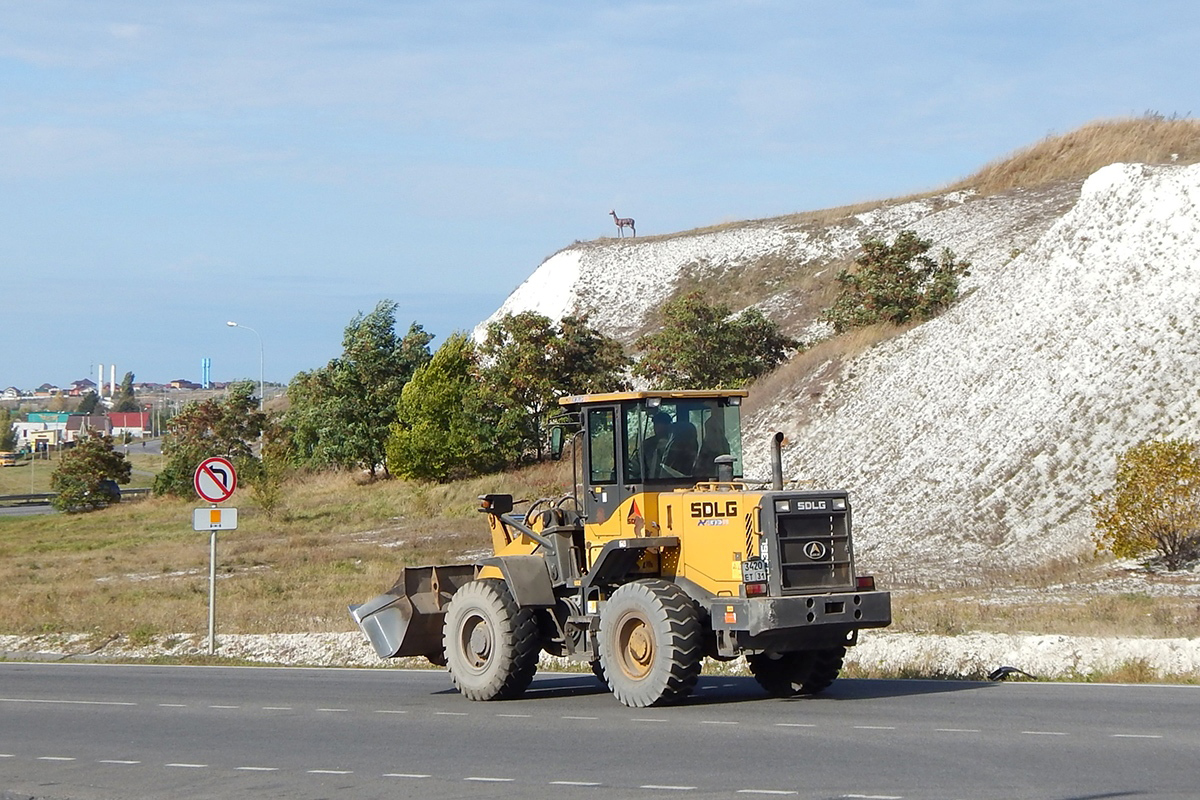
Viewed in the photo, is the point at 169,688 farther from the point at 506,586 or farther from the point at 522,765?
the point at 522,765

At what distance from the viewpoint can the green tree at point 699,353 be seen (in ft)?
201

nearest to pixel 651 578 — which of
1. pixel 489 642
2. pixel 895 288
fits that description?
pixel 489 642

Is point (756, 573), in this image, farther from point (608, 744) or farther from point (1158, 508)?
point (1158, 508)

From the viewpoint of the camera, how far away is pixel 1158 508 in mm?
29891

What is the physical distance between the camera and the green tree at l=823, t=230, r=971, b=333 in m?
56.9

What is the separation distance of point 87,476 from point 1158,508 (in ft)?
210

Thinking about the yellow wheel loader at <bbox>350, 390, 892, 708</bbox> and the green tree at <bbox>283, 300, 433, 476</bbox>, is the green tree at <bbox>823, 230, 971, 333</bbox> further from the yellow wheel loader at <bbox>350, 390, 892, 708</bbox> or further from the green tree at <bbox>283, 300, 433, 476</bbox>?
the yellow wheel loader at <bbox>350, 390, 892, 708</bbox>

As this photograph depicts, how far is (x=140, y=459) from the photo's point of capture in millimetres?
173125

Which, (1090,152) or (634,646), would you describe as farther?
(1090,152)

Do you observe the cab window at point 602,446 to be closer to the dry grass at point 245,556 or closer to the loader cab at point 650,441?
the loader cab at point 650,441

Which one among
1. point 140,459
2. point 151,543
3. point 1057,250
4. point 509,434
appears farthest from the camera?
point 140,459

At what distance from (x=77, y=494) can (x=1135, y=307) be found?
59.3 metres

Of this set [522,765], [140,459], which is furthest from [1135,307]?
[140,459]

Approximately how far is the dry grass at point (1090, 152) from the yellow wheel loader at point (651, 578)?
69398 millimetres
